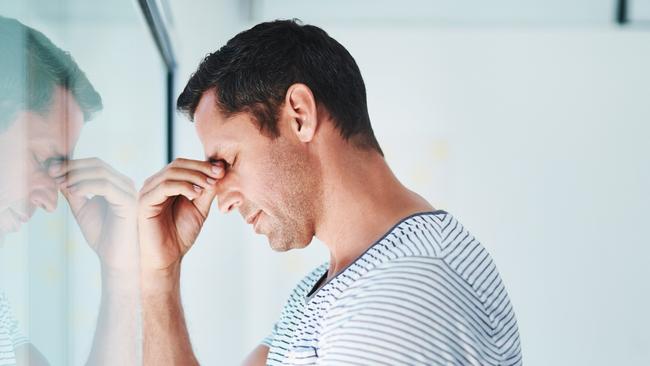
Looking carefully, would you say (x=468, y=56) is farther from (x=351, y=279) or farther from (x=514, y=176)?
(x=351, y=279)

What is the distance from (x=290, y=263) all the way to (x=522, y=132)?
1.09m

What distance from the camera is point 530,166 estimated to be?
3.13m

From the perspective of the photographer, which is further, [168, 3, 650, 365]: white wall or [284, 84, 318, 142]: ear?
[168, 3, 650, 365]: white wall

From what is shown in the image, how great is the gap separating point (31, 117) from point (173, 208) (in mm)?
669

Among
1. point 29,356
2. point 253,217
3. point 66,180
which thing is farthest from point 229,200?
point 29,356

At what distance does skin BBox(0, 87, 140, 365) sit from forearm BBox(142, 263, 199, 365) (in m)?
0.02

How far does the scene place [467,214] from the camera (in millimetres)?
3107

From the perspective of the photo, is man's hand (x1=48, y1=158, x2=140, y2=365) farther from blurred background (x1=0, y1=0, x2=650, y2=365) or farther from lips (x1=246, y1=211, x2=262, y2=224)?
blurred background (x1=0, y1=0, x2=650, y2=365)

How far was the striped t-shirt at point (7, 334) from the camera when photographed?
59cm

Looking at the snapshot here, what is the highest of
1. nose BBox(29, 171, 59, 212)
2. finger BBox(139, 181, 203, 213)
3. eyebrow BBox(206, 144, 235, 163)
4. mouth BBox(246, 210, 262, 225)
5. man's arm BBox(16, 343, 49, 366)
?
eyebrow BBox(206, 144, 235, 163)

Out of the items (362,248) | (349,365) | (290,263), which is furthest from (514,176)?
(349,365)

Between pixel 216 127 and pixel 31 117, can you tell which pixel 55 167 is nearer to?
pixel 31 117

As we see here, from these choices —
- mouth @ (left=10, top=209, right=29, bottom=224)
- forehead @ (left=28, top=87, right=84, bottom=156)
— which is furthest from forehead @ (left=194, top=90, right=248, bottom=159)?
mouth @ (left=10, top=209, right=29, bottom=224)

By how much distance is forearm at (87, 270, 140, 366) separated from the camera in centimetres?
105
